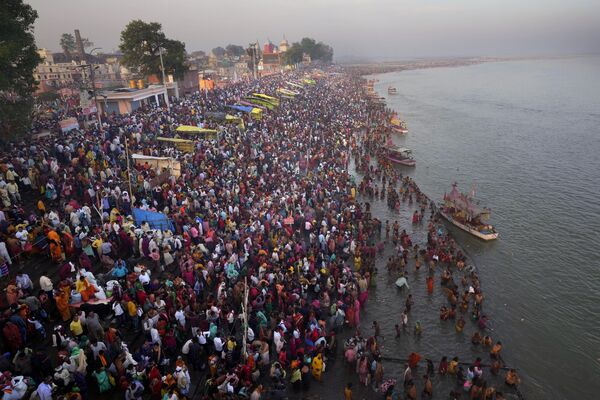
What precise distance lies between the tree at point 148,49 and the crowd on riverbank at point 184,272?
22.0 m

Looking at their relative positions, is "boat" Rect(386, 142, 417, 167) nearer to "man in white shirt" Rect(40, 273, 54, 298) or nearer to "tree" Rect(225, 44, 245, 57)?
"man in white shirt" Rect(40, 273, 54, 298)

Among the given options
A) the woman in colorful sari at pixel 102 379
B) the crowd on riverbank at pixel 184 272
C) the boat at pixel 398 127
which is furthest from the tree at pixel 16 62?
the boat at pixel 398 127

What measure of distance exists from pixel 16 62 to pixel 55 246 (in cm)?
1514

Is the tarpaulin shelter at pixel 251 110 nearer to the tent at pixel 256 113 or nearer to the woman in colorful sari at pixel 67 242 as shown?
the tent at pixel 256 113

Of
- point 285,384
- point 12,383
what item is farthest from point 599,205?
point 12,383

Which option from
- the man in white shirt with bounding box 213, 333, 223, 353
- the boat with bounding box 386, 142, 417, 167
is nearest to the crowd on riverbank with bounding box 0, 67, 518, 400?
the man in white shirt with bounding box 213, 333, 223, 353

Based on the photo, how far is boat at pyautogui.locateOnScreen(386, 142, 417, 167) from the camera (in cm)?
3518

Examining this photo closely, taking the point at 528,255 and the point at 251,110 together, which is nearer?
the point at 528,255

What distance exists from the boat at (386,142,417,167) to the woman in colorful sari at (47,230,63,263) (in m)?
29.0

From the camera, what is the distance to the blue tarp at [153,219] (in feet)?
51.6

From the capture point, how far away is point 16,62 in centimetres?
2133

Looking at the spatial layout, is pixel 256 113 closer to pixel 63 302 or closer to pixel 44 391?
pixel 63 302

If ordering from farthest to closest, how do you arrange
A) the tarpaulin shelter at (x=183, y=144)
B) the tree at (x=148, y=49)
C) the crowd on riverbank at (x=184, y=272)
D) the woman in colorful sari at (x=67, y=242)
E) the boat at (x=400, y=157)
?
1. the tree at (x=148, y=49)
2. the boat at (x=400, y=157)
3. the tarpaulin shelter at (x=183, y=144)
4. the woman in colorful sari at (x=67, y=242)
5. the crowd on riverbank at (x=184, y=272)

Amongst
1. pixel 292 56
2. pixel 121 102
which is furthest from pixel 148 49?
pixel 292 56
